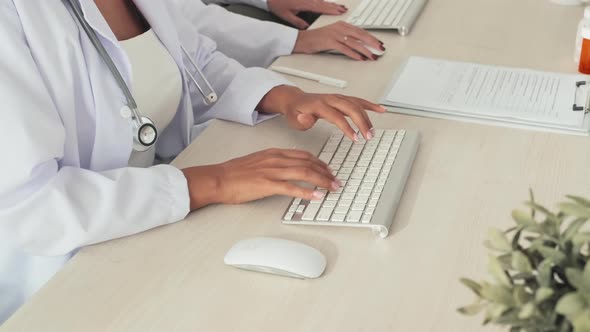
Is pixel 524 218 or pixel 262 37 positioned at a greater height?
pixel 262 37

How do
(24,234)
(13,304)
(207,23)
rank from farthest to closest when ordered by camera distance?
(207,23) → (13,304) → (24,234)

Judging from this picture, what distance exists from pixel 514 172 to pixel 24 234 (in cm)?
70

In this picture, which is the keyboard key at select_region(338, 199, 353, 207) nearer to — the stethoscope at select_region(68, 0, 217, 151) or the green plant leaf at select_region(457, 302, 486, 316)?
the stethoscope at select_region(68, 0, 217, 151)

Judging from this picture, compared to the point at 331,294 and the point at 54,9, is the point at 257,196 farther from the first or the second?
the point at 54,9

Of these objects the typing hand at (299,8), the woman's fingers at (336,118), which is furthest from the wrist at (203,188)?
the typing hand at (299,8)

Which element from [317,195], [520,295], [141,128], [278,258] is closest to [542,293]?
[520,295]

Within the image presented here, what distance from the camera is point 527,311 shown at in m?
0.48

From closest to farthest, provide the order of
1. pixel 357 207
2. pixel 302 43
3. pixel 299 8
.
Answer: pixel 357 207
pixel 302 43
pixel 299 8

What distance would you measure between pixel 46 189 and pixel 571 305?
28.5 inches

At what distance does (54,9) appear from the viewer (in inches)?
42.5

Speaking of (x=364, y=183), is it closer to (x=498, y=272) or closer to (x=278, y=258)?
(x=278, y=258)

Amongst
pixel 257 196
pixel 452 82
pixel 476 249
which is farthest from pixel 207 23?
pixel 476 249

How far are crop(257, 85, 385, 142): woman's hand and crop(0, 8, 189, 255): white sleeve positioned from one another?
0.92ft

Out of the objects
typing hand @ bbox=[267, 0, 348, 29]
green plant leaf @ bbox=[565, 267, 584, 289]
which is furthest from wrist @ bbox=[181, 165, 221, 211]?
typing hand @ bbox=[267, 0, 348, 29]
